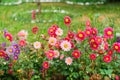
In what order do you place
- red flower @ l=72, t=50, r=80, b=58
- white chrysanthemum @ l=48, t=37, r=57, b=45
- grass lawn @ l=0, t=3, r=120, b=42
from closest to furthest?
1. red flower @ l=72, t=50, r=80, b=58
2. white chrysanthemum @ l=48, t=37, r=57, b=45
3. grass lawn @ l=0, t=3, r=120, b=42

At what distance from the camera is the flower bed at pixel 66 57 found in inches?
206

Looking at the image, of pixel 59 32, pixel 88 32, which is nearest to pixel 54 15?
pixel 59 32

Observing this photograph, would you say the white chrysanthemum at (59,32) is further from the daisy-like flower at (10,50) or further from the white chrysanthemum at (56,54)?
the daisy-like flower at (10,50)

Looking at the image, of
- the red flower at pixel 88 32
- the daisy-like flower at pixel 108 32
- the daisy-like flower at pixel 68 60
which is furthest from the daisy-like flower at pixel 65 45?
the daisy-like flower at pixel 108 32

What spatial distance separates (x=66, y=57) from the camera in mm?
5254

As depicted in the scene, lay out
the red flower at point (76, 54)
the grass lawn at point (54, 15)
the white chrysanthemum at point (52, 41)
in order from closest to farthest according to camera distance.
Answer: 1. the red flower at point (76, 54)
2. the white chrysanthemum at point (52, 41)
3. the grass lawn at point (54, 15)

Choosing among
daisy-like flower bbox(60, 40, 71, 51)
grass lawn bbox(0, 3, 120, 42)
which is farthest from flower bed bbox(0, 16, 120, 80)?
grass lawn bbox(0, 3, 120, 42)

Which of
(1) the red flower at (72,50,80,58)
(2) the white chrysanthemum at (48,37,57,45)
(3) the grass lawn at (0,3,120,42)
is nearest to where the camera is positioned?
(1) the red flower at (72,50,80,58)

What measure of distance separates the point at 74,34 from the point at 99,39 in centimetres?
36

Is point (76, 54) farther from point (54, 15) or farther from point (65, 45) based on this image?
point (54, 15)

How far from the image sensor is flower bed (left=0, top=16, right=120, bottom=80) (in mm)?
5223

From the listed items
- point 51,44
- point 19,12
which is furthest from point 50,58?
point 19,12

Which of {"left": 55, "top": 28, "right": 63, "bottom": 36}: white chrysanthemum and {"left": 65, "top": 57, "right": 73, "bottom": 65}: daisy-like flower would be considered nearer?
{"left": 65, "top": 57, "right": 73, "bottom": 65}: daisy-like flower

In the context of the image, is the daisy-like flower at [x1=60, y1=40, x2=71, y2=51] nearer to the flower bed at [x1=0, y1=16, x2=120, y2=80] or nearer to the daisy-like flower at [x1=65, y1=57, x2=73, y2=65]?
the flower bed at [x1=0, y1=16, x2=120, y2=80]
